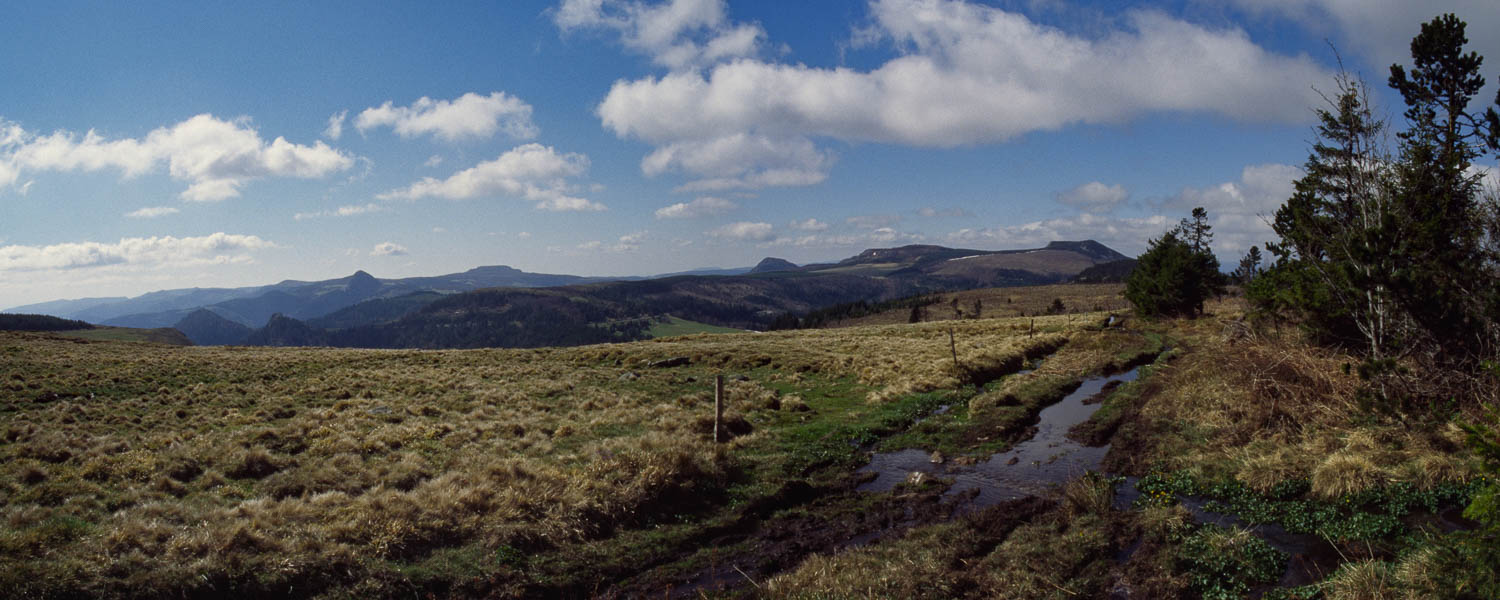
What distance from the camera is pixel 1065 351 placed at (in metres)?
43.1

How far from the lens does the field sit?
10141 mm

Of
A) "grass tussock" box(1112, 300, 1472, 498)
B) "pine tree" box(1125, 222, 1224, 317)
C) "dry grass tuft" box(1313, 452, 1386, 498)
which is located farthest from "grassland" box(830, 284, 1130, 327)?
"dry grass tuft" box(1313, 452, 1386, 498)

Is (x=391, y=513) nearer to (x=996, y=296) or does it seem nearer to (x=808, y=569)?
(x=808, y=569)

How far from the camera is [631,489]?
14328 mm

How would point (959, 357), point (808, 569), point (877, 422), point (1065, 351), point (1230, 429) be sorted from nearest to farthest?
point (808, 569) → point (1230, 429) → point (877, 422) → point (959, 357) → point (1065, 351)

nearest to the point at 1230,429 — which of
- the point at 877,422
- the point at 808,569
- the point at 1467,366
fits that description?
the point at 1467,366

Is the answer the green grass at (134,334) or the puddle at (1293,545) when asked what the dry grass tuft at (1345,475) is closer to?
the puddle at (1293,545)

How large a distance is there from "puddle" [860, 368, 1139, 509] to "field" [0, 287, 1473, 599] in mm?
784

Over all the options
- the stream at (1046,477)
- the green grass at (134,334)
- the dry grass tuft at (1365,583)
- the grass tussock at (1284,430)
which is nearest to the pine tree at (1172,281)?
the grass tussock at (1284,430)

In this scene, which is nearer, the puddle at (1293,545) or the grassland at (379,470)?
the puddle at (1293,545)

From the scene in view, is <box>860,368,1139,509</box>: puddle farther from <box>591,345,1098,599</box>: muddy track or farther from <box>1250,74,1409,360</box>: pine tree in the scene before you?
<box>1250,74,1409,360</box>: pine tree

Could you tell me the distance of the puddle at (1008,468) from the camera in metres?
15.2

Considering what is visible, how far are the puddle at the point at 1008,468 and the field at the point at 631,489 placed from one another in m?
0.78

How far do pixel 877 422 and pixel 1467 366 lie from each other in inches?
590
